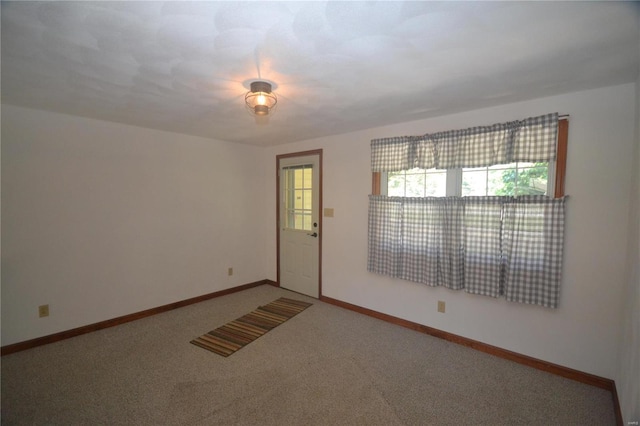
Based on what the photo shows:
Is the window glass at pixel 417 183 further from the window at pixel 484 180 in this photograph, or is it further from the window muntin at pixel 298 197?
the window muntin at pixel 298 197

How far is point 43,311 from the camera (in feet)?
9.19

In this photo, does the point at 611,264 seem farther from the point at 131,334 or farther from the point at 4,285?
the point at 4,285

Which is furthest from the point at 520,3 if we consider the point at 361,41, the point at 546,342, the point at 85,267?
the point at 85,267

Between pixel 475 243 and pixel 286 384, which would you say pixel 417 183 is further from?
pixel 286 384

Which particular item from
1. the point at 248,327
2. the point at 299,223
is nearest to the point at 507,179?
the point at 299,223

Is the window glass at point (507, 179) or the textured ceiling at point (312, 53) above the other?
the textured ceiling at point (312, 53)

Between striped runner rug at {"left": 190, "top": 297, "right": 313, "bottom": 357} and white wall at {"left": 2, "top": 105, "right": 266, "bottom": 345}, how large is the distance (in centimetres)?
98

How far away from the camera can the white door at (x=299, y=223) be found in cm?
409

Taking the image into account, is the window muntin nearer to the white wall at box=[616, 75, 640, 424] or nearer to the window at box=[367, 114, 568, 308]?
the window at box=[367, 114, 568, 308]

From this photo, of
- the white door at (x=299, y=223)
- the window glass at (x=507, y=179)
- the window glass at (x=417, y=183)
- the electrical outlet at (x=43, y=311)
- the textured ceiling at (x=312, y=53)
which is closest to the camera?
the textured ceiling at (x=312, y=53)

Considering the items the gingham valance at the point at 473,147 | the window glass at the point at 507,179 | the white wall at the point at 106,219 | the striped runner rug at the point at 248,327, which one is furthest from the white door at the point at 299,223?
the window glass at the point at 507,179

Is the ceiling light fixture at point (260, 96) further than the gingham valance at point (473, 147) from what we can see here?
No

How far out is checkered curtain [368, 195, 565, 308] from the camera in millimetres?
2348

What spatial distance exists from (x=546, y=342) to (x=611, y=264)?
0.82m
